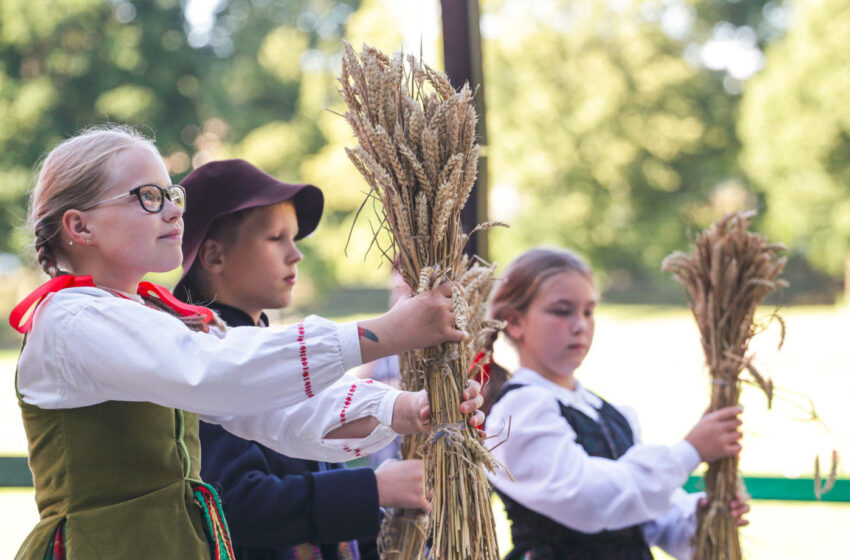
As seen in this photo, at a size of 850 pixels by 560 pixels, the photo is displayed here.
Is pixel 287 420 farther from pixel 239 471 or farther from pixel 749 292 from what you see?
pixel 749 292

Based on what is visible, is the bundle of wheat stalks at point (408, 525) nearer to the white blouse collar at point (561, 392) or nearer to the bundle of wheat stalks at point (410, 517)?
the bundle of wheat stalks at point (410, 517)

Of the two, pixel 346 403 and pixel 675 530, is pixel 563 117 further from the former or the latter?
pixel 346 403

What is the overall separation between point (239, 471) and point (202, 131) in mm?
24147

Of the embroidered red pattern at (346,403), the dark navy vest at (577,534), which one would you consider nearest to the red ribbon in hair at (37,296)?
the embroidered red pattern at (346,403)

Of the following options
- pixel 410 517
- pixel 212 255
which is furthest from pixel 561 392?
pixel 212 255

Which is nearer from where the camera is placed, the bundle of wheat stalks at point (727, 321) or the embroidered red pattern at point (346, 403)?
the embroidered red pattern at point (346, 403)

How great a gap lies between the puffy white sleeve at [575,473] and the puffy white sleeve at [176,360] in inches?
40.1

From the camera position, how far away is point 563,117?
26.8 meters

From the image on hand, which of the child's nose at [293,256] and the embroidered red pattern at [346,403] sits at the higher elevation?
the child's nose at [293,256]

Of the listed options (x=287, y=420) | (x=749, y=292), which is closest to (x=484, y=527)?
(x=287, y=420)

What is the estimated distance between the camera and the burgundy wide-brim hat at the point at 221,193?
78.1 inches

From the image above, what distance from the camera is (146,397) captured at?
134 cm

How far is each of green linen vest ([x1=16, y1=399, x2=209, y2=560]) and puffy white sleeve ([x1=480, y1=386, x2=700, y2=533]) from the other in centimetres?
102

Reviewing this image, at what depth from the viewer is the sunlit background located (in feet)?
73.6
